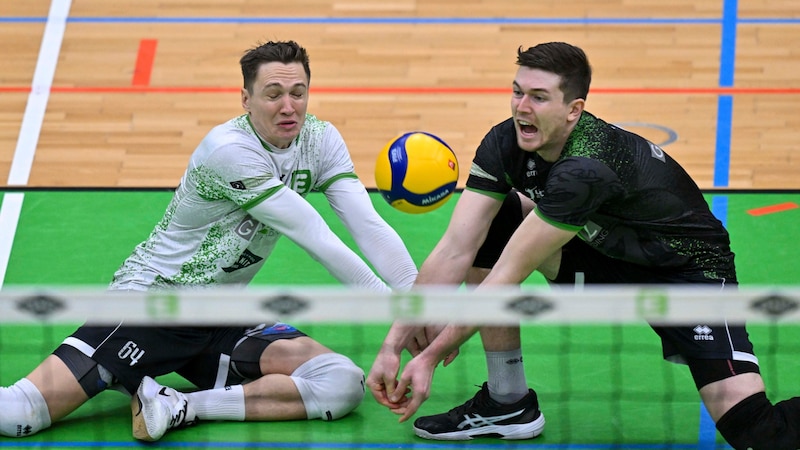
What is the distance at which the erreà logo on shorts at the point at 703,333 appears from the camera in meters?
5.75

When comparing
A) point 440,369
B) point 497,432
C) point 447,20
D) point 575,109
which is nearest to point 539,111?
point 575,109

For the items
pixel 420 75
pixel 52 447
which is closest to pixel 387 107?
pixel 420 75

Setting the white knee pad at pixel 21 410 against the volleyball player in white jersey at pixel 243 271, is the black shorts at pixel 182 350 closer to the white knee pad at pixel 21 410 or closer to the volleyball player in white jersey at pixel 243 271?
the volleyball player in white jersey at pixel 243 271

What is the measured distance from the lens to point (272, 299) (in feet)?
15.7

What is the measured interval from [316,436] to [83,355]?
1154 millimetres

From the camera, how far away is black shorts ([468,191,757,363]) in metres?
5.75

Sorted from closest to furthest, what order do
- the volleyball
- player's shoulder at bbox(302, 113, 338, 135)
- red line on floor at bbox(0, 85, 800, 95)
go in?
player's shoulder at bbox(302, 113, 338, 135)
the volleyball
red line on floor at bbox(0, 85, 800, 95)

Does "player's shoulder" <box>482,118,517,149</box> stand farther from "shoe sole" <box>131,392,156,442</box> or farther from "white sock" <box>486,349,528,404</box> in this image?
"shoe sole" <box>131,392,156,442</box>

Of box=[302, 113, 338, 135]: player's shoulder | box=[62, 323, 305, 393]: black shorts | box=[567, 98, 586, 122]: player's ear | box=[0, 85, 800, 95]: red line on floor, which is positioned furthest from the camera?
box=[0, 85, 800, 95]: red line on floor

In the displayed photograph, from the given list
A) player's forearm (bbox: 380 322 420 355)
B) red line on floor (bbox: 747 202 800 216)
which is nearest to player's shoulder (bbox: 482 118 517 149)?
player's forearm (bbox: 380 322 420 355)

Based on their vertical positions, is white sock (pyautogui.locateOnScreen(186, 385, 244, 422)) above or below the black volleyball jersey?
below

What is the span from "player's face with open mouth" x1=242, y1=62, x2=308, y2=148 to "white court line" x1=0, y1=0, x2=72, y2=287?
248cm

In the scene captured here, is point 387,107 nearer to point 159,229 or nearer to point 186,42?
point 186,42

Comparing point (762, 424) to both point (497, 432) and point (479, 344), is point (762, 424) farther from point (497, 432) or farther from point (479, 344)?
point (479, 344)
